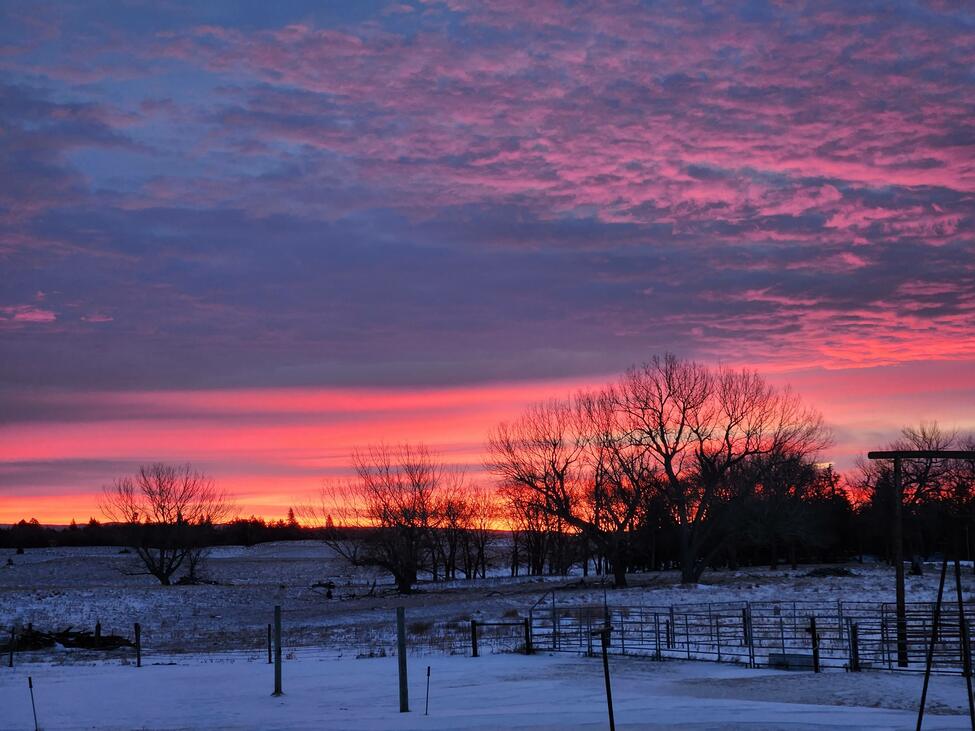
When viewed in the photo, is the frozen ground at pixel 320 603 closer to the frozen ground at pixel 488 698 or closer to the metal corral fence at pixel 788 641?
the metal corral fence at pixel 788 641

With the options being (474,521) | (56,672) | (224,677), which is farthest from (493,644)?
(474,521)

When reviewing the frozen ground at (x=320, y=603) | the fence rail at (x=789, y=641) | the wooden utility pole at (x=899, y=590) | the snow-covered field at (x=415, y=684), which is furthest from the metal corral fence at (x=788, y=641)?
the frozen ground at (x=320, y=603)

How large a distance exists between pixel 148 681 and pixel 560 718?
1402 centimetres

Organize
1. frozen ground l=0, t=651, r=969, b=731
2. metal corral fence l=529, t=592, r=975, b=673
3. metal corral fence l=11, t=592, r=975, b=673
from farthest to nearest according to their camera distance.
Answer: metal corral fence l=11, t=592, r=975, b=673 < metal corral fence l=529, t=592, r=975, b=673 < frozen ground l=0, t=651, r=969, b=731

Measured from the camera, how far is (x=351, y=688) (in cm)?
2536

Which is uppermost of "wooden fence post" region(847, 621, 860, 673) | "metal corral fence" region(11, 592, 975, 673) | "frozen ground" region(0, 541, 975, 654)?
"wooden fence post" region(847, 621, 860, 673)

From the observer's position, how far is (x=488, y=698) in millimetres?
22406

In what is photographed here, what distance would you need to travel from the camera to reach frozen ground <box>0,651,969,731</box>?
18.5 meters

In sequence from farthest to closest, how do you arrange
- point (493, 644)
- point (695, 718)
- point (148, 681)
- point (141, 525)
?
point (141, 525), point (493, 644), point (148, 681), point (695, 718)

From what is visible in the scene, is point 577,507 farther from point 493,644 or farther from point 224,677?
point 224,677

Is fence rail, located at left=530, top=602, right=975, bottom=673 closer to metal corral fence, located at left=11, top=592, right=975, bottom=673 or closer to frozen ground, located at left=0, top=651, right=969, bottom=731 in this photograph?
metal corral fence, located at left=11, top=592, right=975, bottom=673

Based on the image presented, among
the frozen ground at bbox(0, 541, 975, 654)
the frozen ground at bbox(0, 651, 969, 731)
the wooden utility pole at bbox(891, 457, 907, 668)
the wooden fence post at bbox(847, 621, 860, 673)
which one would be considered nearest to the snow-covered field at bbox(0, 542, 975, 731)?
the frozen ground at bbox(0, 651, 969, 731)

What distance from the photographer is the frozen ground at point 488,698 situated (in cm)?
1855

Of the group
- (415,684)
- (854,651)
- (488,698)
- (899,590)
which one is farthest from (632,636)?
(488,698)
